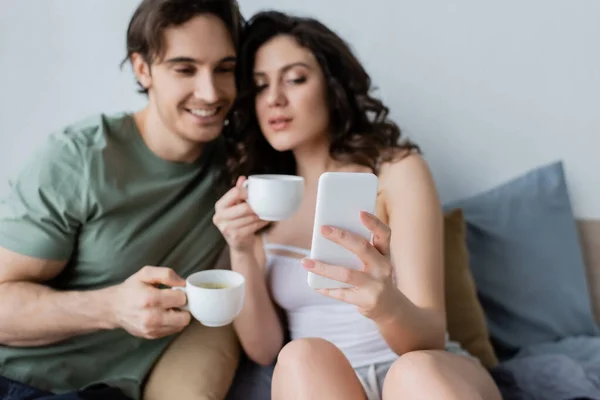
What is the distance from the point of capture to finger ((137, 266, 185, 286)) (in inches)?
40.4

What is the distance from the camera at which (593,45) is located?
177cm

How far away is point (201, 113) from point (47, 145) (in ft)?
1.16

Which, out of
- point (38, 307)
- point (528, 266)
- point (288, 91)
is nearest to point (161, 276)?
point (38, 307)

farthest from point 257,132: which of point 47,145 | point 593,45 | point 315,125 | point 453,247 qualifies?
point 593,45

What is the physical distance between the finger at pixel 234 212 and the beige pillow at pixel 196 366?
34 centimetres

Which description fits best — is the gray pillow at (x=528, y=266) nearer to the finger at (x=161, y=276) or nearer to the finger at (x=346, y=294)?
the finger at (x=346, y=294)

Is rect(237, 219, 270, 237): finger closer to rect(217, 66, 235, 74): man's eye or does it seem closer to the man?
the man

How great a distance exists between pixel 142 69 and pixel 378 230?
2.62ft

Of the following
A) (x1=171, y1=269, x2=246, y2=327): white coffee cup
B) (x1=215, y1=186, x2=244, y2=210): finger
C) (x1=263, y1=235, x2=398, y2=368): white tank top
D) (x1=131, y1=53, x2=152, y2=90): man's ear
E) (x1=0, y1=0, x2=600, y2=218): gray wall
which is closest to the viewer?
(x1=171, y1=269, x2=246, y2=327): white coffee cup

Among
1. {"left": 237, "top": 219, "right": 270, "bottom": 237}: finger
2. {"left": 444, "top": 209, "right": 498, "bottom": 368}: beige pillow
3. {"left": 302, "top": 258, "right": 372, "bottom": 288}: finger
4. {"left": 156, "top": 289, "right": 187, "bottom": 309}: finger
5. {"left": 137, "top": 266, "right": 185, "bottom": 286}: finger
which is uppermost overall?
{"left": 302, "top": 258, "right": 372, "bottom": 288}: finger

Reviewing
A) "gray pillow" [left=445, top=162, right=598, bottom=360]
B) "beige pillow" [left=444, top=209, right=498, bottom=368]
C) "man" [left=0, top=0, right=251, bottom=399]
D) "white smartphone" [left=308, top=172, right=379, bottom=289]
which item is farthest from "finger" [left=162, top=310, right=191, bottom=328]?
"gray pillow" [left=445, top=162, right=598, bottom=360]

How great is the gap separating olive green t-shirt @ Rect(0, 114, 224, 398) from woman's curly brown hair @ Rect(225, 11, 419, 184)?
202 millimetres

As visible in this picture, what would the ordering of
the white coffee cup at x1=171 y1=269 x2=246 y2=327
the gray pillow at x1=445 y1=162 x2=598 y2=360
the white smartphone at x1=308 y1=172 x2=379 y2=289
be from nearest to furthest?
1. the white smartphone at x1=308 y1=172 x2=379 y2=289
2. the white coffee cup at x1=171 y1=269 x2=246 y2=327
3. the gray pillow at x1=445 y1=162 x2=598 y2=360

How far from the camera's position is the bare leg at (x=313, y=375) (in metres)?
0.97
